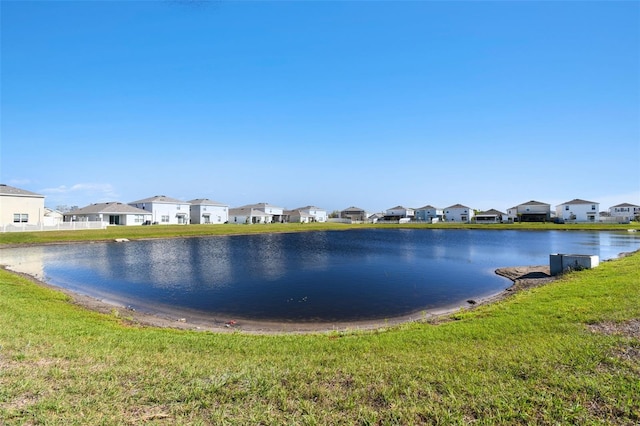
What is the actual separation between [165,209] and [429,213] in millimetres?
88304

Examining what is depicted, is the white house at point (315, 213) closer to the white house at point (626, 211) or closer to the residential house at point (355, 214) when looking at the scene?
the residential house at point (355, 214)

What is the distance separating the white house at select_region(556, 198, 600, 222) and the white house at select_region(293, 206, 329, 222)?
7563cm

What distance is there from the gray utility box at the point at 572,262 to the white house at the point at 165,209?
7753 centimetres

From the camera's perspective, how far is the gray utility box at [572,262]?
18.5 metres

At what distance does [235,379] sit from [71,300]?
43.3 ft

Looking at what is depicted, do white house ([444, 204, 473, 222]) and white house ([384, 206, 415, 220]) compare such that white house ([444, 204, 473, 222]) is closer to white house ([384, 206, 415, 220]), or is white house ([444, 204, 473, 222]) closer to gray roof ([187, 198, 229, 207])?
white house ([384, 206, 415, 220])

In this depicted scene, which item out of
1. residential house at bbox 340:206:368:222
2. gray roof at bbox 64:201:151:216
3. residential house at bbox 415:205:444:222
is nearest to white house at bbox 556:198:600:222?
residential house at bbox 415:205:444:222

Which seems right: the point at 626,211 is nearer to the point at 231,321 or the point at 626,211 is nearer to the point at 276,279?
the point at 276,279

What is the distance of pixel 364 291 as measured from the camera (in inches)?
716

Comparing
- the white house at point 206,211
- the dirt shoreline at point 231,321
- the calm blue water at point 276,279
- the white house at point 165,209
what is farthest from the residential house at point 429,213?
the dirt shoreline at point 231,321

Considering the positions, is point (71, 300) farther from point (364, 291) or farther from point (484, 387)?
point (484, 387)

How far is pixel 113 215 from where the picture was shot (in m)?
71.2

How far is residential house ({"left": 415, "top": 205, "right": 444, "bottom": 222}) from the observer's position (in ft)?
391

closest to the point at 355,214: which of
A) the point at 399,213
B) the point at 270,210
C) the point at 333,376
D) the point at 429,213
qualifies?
the point at 399,213
